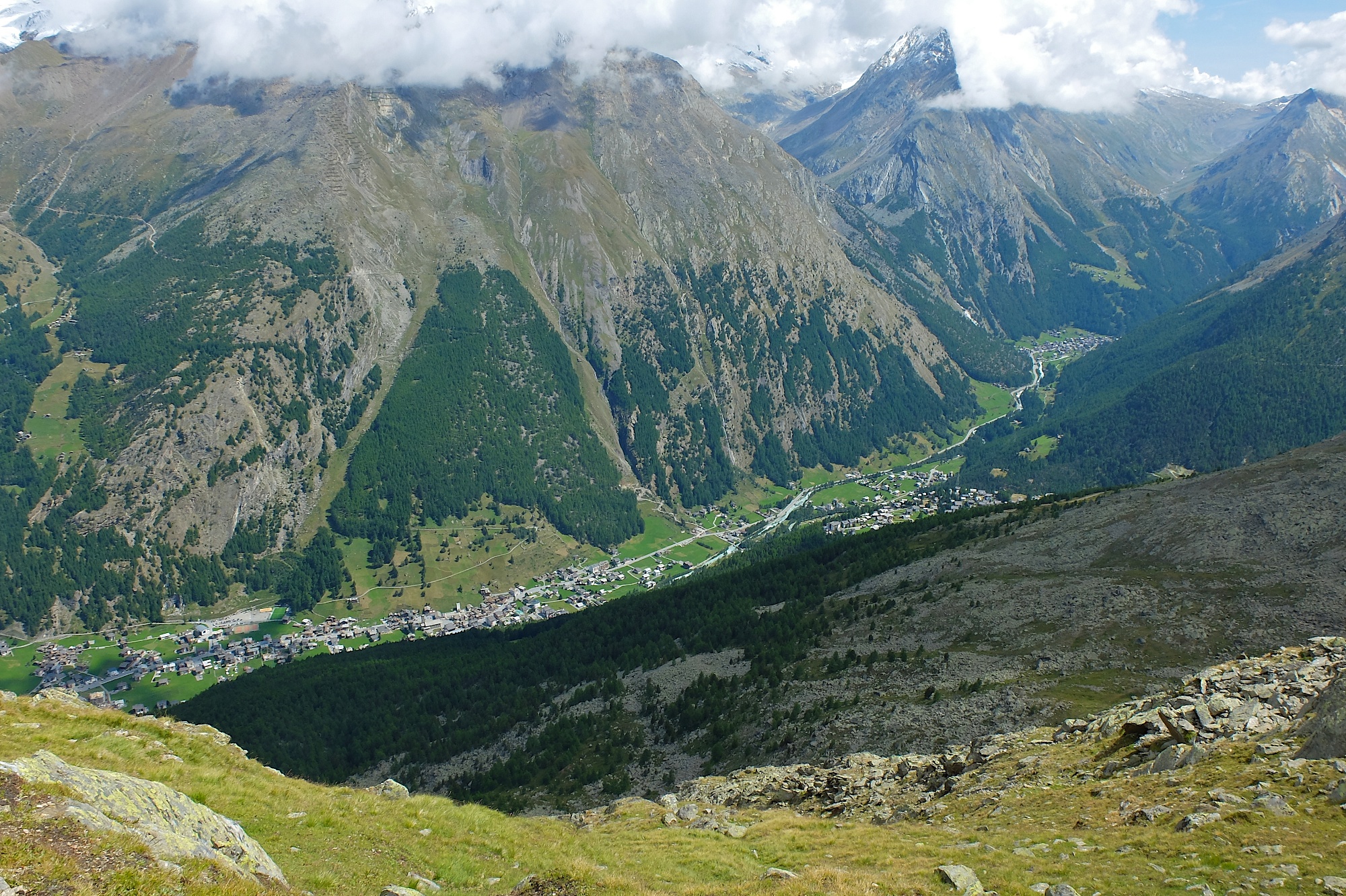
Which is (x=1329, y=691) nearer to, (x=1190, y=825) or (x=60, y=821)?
(x=1190, y=825)

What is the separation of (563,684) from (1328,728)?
99.8m

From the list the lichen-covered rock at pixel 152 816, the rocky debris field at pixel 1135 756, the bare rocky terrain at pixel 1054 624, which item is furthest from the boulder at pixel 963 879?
the bare rocky terrain at pixel 1054 624

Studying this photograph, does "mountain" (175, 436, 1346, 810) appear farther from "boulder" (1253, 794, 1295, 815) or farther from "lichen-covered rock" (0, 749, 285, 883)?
"lichen-covered rock" (0, 749, 285, 883)

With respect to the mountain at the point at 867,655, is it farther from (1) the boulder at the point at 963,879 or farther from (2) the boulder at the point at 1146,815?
(1) the boulder at the point at 963,879

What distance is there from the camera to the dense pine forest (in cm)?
9388

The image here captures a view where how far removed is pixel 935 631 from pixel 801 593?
35740mm

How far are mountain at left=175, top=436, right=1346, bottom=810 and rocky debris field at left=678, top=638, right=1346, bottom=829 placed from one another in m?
12.4

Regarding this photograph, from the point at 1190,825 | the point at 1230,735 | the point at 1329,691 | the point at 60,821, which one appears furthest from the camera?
the point at 1230,735

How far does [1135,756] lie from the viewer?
145 feet

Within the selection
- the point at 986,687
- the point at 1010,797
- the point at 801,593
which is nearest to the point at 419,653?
the point at 801,593

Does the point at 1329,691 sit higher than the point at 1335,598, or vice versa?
the point at 1329,691

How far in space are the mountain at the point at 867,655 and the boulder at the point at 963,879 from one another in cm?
3951

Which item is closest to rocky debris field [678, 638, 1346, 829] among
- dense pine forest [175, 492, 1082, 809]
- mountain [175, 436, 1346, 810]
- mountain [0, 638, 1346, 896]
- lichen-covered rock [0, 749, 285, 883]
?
mountain [0, 638, 1346, 896]

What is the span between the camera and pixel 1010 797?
43.9 meters
